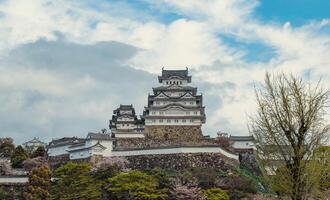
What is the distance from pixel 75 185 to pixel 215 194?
10537 millimetres

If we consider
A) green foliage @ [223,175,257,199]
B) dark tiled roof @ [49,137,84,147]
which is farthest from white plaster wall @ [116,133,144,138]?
green foliage @ [223,175,257,199]

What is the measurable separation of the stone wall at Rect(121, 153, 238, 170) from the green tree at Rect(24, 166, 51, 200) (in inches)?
361

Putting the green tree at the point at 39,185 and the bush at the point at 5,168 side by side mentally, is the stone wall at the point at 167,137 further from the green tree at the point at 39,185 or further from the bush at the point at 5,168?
the green tree at the point at 39,185

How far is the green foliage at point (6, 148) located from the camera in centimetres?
6122

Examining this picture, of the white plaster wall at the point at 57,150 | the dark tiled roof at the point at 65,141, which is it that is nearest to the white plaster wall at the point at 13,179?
the white plaster wall at the point at 57,150

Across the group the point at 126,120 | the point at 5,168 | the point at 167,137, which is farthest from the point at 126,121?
the point at 5,168

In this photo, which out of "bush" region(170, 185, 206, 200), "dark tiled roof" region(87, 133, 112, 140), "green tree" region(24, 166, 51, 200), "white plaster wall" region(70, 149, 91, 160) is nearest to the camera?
"bush" region(170, 185, 206, 200)

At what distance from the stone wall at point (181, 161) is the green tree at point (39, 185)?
9.18m

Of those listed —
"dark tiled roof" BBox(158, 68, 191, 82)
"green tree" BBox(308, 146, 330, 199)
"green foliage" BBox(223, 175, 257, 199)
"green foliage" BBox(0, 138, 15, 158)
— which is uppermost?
"dark tiled roof" BBox(158, 68, 191, 82)

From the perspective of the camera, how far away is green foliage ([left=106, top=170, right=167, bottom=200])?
3941 cm

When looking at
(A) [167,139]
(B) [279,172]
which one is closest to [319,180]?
(B) [279,172]

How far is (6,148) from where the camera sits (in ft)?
207

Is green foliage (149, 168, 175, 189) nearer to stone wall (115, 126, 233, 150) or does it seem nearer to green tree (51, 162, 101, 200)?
green tree (51, 162, 101, 200)

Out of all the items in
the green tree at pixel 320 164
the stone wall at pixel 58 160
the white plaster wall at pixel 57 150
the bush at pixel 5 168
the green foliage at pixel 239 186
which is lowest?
the green foliage at pixel 239 186
